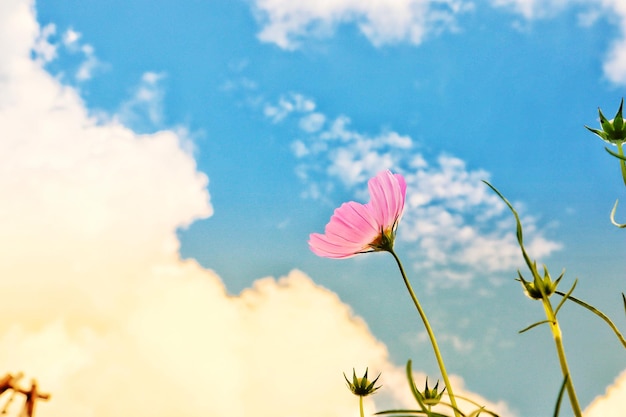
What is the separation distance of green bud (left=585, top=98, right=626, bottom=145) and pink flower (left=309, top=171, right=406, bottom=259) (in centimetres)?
24

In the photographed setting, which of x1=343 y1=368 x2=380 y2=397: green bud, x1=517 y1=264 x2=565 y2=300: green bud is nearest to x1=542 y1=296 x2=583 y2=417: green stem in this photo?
x1=517 y1=264 x2=565 y2=300: green bud

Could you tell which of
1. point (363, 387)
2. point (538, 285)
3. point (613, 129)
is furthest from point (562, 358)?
point (363, 387)

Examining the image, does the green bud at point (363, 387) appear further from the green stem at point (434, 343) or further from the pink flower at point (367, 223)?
the green stem at point (434, 343)

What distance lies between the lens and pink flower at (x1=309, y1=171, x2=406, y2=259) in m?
0.80

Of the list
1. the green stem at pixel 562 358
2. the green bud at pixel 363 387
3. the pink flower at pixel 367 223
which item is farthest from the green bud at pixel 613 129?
the green bud at pixel 363 387

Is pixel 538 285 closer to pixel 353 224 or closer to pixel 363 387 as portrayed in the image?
pixel 353 224

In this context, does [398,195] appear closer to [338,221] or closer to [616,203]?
[338,221]

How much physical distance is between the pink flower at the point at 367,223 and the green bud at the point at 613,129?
0.78 ft

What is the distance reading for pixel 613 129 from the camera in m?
0.71

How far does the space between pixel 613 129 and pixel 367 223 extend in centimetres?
32

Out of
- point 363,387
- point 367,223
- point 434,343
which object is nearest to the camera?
point 434,343

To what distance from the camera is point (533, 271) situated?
477mm

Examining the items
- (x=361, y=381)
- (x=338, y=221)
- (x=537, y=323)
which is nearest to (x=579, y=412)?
(x=537, y=323)

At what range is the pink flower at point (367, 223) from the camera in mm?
802
